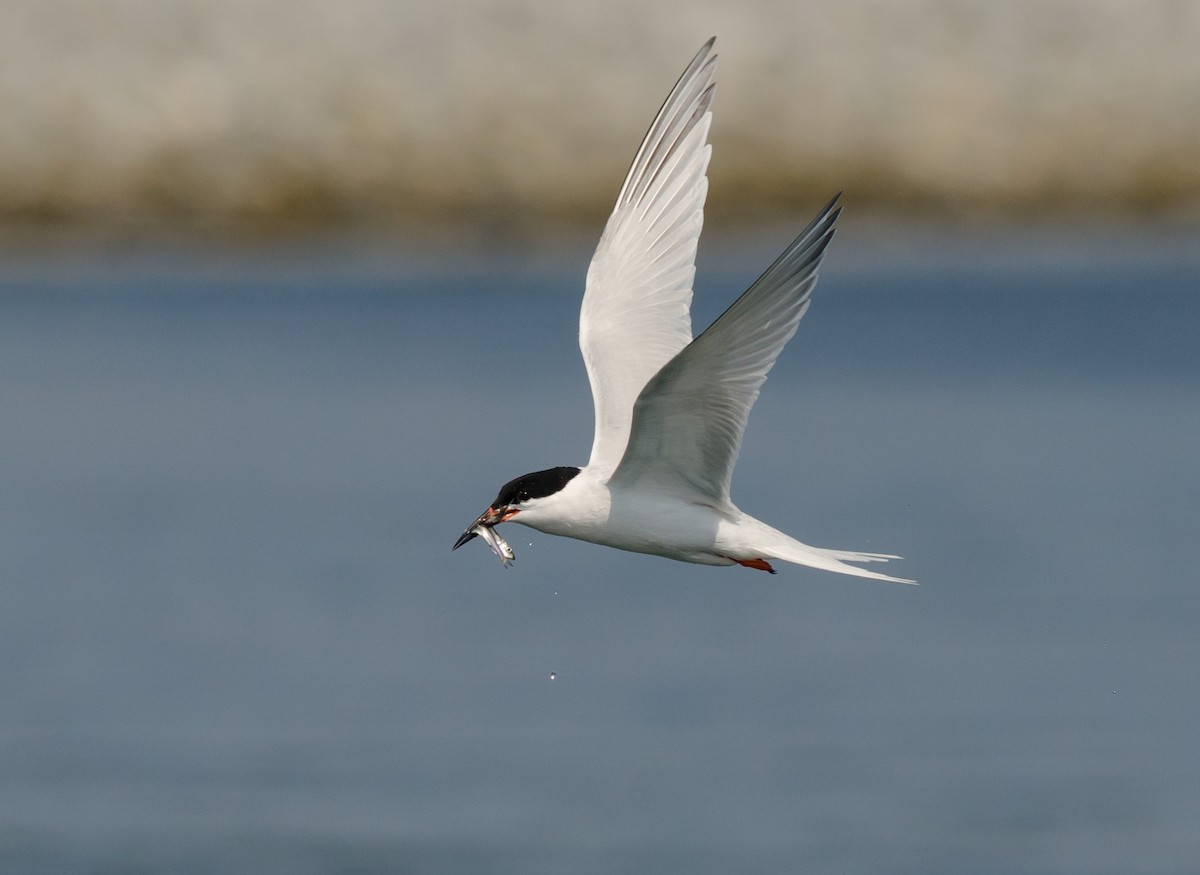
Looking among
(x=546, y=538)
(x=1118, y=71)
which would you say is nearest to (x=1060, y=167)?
(x=1118, y=71)

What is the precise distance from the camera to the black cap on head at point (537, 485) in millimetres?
7992

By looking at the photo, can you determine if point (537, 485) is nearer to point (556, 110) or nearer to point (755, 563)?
point (755, 563)

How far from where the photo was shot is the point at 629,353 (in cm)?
872

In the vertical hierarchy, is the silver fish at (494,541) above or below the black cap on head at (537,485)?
below

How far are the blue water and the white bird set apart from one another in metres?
2.01

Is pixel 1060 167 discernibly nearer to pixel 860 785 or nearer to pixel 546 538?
pixel 546 538

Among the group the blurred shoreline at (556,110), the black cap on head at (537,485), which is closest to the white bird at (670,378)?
the black cap on head at (537,485)

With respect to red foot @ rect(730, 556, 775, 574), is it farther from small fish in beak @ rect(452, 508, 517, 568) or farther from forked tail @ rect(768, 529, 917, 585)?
small fish in beak @ rect(452, 508, 517, 568)

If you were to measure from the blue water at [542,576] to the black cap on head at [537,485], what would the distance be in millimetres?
2096

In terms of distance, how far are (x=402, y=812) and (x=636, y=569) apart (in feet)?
13.4

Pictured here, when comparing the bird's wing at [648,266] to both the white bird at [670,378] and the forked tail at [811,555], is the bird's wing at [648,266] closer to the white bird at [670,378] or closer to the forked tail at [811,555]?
the white bird at [670,378]

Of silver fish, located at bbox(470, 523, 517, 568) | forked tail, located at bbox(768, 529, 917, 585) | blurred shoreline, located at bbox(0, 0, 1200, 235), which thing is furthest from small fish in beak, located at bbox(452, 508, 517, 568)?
blurred shoreline, located at bbox(0, 0, 1200, 235)

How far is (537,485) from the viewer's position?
8.02 metres

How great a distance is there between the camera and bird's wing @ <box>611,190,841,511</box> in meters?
7.18
